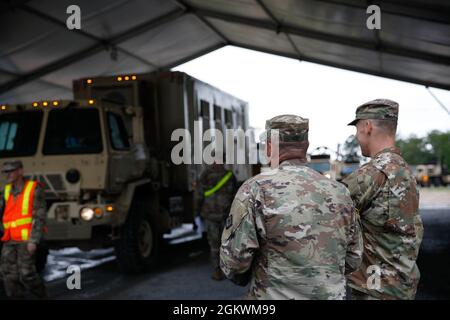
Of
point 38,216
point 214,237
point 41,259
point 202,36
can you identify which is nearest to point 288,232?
point 38,216

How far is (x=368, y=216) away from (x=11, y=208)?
4.59m

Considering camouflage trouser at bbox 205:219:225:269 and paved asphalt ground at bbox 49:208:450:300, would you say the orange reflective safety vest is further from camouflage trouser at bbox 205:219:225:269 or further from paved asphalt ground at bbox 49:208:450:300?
camouflage trouser at bbox 205:219:225:269

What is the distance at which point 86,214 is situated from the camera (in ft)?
23.9

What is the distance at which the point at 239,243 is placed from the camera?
261cm

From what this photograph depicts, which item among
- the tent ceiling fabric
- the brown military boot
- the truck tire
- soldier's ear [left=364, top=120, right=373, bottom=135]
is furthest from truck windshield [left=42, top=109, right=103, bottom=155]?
soldier's ear [left=364, top=120, right=373, bottom=135]

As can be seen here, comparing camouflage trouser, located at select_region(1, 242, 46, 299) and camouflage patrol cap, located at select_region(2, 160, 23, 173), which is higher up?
camouflage patrol cap, located at select_region(2, 160, 23, 173)

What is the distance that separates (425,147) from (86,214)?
332ft

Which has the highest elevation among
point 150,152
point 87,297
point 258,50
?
point 258,50

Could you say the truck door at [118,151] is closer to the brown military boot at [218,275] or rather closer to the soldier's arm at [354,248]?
the brown military boot at [218,275]

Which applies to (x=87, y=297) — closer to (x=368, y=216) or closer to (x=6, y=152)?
(x=6, y=152)

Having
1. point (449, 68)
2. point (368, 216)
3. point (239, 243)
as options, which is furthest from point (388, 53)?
point (239, 243)

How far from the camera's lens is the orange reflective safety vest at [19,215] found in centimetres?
611

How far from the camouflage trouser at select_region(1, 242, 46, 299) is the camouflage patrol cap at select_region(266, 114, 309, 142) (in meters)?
4.37

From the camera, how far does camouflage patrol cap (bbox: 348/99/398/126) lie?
10.5 ft
